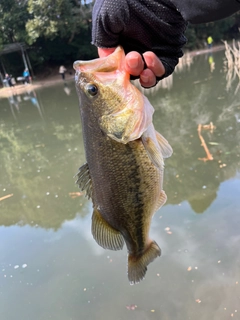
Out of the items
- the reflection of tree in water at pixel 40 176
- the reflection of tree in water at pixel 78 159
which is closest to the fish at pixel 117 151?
the reflection of tree in water at pixel 78 159

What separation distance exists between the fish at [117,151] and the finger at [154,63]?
0.11 meters

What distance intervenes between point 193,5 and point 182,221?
3.67 metres

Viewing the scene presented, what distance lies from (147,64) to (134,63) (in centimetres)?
Answer: 10

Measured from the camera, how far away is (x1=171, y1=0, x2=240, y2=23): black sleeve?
1442 mm

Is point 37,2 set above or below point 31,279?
below

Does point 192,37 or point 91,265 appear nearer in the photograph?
point 91,265

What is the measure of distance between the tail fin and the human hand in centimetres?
97

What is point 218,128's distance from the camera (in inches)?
313

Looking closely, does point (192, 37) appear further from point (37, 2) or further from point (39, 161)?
point (39, 161)

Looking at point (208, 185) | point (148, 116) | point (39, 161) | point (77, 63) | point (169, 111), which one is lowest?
point (169, 111)

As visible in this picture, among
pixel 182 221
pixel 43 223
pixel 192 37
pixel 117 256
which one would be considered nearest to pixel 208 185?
pixel 182 221

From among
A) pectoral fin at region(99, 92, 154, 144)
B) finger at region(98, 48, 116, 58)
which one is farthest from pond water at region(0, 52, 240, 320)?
finger at region(98, 48, 116, 58)

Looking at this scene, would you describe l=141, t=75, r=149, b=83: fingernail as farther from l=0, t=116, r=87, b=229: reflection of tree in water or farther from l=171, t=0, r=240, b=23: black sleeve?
l=0, t=116, r=87, b=229: reflection of tree in water

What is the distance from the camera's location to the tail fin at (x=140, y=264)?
1989 mm
